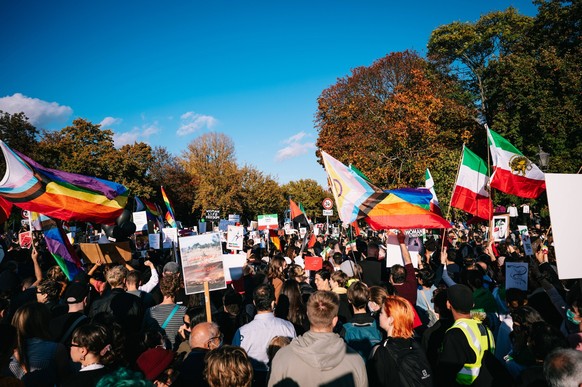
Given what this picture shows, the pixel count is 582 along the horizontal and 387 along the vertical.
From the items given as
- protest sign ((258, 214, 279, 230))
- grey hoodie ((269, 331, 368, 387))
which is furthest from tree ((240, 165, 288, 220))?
grey hoodie ((269, 331, 368, 387))

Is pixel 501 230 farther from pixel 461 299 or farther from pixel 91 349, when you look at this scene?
pixel 91 349

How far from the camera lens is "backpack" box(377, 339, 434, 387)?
→ 3275 mm

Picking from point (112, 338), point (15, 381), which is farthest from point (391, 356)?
point (15, 381)

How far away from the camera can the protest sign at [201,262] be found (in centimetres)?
526

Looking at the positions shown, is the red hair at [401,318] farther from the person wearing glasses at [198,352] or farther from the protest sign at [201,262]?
the protest sign at [201,262]

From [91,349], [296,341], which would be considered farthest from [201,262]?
[296,341]

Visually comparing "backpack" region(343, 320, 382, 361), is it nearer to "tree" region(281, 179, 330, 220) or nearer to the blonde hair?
the blonde hair

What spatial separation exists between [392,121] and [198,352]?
1039 inches

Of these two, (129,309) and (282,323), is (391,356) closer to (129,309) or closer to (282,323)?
(282,323)

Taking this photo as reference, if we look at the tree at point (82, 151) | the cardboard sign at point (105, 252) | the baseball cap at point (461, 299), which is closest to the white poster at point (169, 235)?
the cardboard sign at point (105, 252)

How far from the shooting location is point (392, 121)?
91.9 ft

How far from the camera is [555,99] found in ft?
86.0

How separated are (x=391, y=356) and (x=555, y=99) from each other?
1141 inches

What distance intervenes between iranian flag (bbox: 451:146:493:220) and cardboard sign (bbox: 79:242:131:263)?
7.52m
